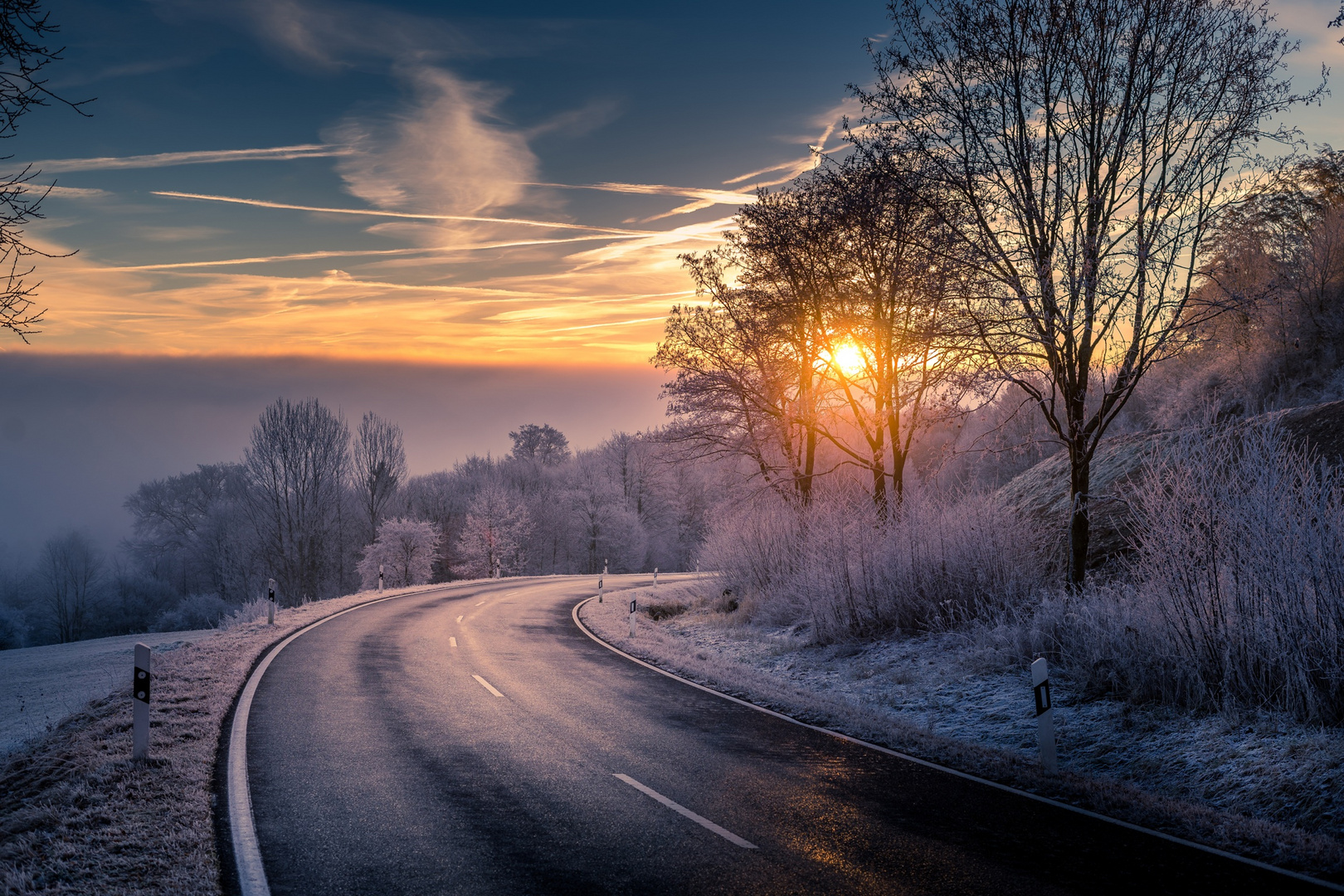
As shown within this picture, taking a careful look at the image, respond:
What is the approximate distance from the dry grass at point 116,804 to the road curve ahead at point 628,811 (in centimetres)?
53

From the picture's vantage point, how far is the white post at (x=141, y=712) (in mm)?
8539

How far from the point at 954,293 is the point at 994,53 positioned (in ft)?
12.9

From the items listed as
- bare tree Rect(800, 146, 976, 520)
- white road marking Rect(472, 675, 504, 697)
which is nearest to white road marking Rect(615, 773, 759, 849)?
white road marking Rect(472, 675, 504, 697)

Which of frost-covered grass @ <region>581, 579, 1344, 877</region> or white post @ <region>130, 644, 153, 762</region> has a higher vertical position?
white post @ <region>130, 644, 153, 762</region>

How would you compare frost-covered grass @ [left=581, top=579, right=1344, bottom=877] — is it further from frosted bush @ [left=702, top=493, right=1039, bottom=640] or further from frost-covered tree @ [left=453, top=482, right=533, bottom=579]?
frost-covered tree @ [left=453, top=482, right=533, bottom=579]

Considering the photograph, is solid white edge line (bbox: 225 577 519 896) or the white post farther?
the white post

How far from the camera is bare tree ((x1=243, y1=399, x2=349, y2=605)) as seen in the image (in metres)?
54.7

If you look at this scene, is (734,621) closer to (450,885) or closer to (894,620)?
(894,620)

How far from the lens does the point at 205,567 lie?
2911 inches

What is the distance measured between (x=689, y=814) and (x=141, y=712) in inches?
242

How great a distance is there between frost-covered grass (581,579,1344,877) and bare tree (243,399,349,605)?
4600cm

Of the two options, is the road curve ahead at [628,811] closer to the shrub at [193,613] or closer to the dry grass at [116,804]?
the dry grass at [116,804]

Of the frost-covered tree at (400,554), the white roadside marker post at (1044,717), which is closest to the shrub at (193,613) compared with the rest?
the frost-covered tree at (400,554)

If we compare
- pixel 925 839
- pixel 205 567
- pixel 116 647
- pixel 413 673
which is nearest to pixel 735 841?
pixel 925 839
